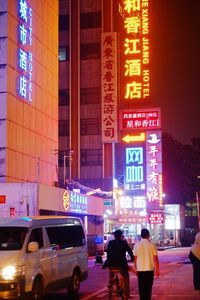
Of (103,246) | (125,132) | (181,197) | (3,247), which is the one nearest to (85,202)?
(103,246)

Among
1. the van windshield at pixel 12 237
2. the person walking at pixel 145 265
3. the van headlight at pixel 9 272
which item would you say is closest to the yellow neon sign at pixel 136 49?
the van windshield at pixel 12 237

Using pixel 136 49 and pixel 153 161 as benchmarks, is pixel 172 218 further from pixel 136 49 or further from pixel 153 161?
pixel 136 49

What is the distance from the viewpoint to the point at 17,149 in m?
37.1

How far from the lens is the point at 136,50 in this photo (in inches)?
1811

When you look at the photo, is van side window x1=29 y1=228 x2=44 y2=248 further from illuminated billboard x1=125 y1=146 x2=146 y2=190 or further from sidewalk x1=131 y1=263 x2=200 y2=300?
illuminated billboard x1=125 y1=146 x2=146 y2=190

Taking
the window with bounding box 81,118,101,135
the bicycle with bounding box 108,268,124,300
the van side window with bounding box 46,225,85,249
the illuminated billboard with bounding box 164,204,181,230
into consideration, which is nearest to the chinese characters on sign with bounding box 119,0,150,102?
the window with bounding box 81,118,101,135

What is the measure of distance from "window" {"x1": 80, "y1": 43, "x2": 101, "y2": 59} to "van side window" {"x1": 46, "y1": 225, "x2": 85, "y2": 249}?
4582 cm

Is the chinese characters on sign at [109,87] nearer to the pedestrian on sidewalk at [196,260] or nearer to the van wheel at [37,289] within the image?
the pedestrian on sidewalk at [196,260]

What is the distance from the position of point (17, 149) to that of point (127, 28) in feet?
46.4

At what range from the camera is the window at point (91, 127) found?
6175 centimetres

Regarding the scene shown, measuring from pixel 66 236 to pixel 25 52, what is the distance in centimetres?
2339

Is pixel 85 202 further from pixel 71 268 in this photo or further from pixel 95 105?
pixel 71 268

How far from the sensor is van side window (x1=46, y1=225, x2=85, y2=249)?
15733 millimetres

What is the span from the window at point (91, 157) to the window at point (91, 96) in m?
5.00
